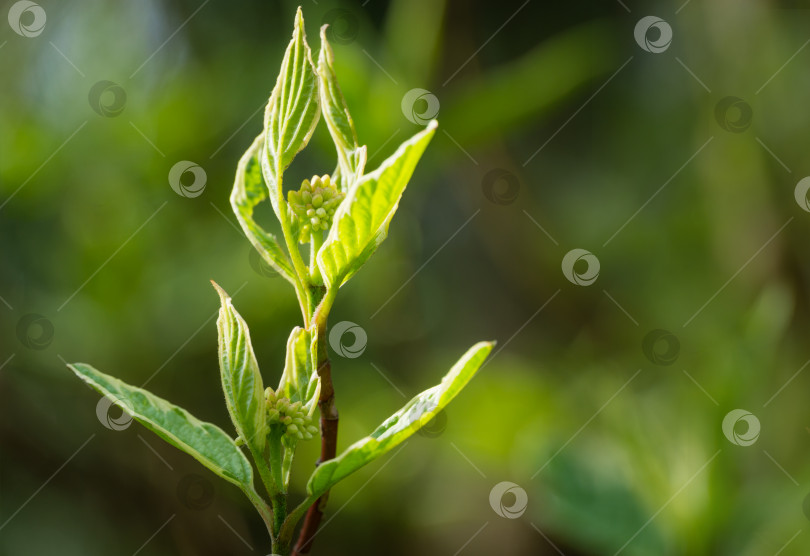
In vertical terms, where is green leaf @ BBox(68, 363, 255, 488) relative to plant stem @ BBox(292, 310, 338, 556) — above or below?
below

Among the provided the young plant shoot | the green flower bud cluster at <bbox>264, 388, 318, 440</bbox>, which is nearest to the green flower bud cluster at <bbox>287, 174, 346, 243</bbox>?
the young plant shoot

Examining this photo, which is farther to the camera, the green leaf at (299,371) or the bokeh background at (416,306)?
the bokeh background at (416,306)

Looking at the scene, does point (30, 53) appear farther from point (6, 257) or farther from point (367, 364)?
point (367, 364)

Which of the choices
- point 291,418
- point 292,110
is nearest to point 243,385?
point 291,418

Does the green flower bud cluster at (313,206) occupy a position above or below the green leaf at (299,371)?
above

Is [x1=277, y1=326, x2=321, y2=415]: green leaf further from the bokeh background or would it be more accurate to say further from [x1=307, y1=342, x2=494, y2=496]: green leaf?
the bokeh background

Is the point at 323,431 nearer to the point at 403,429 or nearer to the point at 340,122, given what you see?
the point at 403,429

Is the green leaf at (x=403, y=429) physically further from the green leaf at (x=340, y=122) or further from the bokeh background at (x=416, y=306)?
the bokeh background at (x=416, y=306)

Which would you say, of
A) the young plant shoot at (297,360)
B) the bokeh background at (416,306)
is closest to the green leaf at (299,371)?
the young plant shoot at (297,360)
